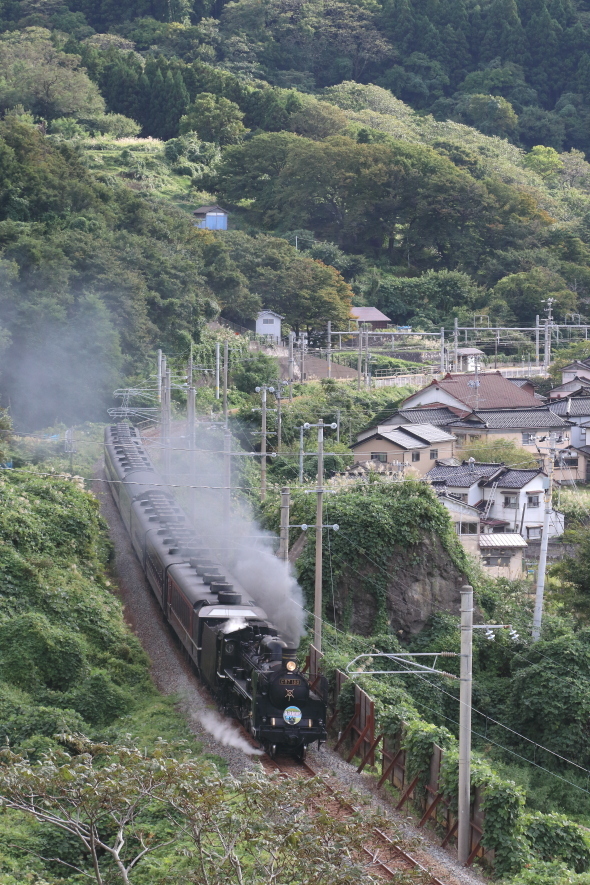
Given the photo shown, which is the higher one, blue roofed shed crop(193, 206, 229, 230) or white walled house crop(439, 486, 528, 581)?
blue roofed shed crop(193, 206, 229, 230)

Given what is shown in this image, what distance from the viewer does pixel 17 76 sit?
72.1m

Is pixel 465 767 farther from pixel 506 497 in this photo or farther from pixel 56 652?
pixel 506 497

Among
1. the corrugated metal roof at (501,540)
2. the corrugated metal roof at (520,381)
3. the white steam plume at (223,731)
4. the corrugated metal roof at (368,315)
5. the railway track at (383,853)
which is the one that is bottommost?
the corrugated metal roof at (501,540)

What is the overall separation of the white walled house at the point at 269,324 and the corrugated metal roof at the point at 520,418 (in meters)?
12.9

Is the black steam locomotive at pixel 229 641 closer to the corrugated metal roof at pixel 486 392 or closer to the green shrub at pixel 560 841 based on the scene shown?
the green shrub at pixel 560 841

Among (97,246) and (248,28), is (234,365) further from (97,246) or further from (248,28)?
(248,28)

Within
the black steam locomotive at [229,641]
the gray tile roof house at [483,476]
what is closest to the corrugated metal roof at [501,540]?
the gray tile roof house at [483,476]

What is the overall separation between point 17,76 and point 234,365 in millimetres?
37233

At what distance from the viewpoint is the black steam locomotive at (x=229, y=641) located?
13.9 m

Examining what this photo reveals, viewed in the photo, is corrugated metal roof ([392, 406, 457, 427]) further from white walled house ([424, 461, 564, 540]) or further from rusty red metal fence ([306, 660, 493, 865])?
rusty red metal fence ([306, 660, 493, 865])

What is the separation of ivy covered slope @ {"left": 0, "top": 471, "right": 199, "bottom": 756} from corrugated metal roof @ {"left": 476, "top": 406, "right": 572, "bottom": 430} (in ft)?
66.1

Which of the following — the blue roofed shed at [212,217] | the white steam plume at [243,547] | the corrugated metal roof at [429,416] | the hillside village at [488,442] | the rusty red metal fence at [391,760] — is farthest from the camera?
the blue roofed shed at [212,217]

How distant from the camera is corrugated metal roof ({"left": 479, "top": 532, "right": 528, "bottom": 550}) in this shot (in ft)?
96.2

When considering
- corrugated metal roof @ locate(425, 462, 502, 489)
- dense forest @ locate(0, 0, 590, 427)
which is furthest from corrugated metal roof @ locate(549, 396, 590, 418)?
dense forest @ locate(0, 0, 590, 427)
